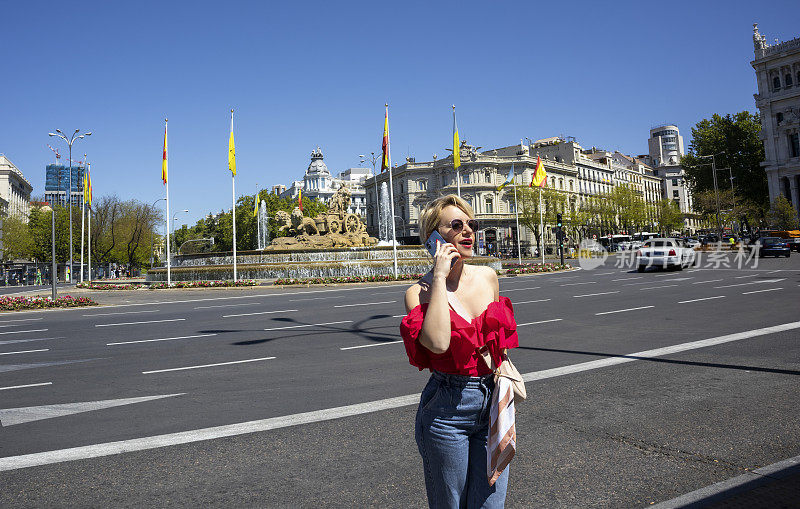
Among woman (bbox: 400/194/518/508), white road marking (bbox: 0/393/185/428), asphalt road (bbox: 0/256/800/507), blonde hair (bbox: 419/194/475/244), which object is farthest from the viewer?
white road marking (bbox: 0/393/185/428)

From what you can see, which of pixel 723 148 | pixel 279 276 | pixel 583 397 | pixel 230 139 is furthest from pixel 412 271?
pixel 723 148

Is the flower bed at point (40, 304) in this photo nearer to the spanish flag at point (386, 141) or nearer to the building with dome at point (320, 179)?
the spanish flag at point (386, 141)

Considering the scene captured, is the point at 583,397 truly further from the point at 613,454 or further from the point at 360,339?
the point at 360,339

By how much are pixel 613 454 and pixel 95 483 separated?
3.64 meters

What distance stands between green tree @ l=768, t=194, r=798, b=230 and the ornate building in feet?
32.3

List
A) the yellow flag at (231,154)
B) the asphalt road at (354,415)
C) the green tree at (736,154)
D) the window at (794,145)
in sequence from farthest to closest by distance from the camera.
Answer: the green tree at (736,154)
the window at (794,145)
the yellow flag at (231,154)
the asphalt road at (354,415)

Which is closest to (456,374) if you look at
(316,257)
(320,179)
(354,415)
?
(354,415)

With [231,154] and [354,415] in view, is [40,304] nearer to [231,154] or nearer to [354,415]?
[231,154]

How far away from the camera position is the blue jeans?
7.29ft

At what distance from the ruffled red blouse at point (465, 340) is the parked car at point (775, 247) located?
42.4 meters

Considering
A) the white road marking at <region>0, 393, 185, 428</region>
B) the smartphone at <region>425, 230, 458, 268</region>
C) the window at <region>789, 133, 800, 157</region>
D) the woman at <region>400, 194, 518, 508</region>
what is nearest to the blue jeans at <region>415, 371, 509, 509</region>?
the woman at <region>400, 194, 518, 508</region>

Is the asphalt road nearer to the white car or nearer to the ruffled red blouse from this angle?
the ruffled red blouse

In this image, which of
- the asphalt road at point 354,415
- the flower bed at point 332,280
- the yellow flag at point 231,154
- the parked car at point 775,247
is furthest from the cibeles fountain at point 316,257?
the asphalt road at point 354,415

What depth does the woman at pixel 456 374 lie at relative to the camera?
87.1 inches
